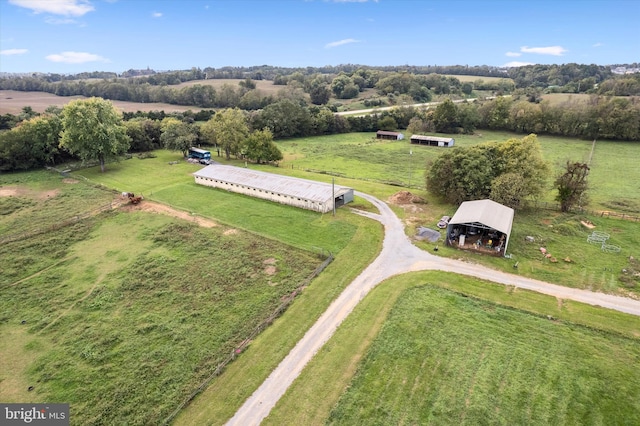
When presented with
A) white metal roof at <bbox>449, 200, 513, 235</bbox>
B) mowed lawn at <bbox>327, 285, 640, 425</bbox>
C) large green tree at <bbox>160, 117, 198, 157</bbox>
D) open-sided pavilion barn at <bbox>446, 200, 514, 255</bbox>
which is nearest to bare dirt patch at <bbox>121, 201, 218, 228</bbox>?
large green tree at <bbox>160, 117, 198, 157</bbox>

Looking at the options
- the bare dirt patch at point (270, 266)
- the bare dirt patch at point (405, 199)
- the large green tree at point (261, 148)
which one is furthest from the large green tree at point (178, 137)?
the bare dirt patch at point (270, 266)

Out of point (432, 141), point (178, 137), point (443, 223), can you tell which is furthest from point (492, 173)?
point (178, 137)

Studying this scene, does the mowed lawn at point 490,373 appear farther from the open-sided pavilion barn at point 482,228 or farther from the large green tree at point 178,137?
the large green tree at point 178,137

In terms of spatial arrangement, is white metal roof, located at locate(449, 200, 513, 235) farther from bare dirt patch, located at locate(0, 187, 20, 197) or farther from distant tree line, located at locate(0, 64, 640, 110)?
distant tree line, located at locate(0, 64, 640, 110)

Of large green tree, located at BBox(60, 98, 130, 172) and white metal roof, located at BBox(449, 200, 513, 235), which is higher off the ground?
large green tree, located at BBox(60, 98, 130, 172)

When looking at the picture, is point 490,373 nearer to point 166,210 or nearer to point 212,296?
point 212,296

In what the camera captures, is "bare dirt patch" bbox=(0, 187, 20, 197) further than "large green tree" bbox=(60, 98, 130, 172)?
No
